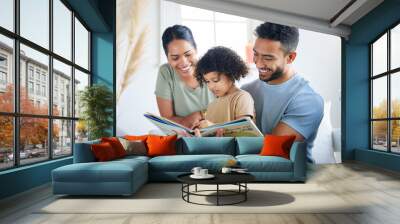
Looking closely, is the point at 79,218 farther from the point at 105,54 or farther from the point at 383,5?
the point at 383,5

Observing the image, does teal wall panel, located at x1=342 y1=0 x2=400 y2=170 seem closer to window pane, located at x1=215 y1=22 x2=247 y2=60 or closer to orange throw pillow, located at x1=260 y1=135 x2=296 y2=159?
window pane, located at x1=215 y1=22 x2=247 y2=60

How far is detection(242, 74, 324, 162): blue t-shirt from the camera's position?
8156mm

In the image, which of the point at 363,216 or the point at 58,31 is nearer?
the point at 363,216

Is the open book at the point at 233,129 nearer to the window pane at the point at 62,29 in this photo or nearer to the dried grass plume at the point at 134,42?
the dried grass plume at the point at 134,42

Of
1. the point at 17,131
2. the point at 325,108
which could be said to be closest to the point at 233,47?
the point at 325,108

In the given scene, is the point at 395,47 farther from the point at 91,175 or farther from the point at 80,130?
the point at 80,130

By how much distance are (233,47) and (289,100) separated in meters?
1.68

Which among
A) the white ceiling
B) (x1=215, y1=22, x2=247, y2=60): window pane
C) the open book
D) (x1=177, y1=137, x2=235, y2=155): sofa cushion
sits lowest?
(x1=177, y1=137, x2=235, y2=155): sofa cushion

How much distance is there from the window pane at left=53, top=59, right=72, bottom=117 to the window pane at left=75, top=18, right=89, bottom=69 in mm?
635

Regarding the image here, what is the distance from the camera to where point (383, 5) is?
8.02 metres

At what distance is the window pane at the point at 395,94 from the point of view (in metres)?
7.57

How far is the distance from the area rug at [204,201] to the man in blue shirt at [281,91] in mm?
2938

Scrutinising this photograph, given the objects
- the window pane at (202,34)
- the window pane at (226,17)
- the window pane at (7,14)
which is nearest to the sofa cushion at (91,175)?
the window pane at (7,14)

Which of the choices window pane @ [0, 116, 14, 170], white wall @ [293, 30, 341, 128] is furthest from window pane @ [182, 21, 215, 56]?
window pane @ [0, 116, 14, 170]
